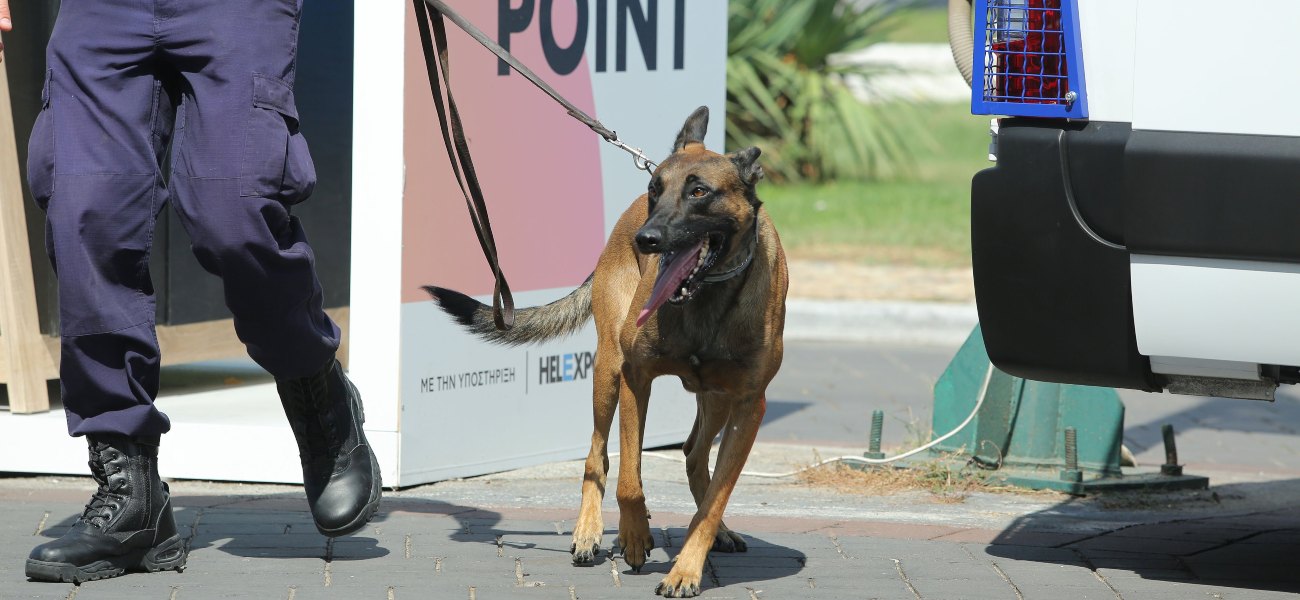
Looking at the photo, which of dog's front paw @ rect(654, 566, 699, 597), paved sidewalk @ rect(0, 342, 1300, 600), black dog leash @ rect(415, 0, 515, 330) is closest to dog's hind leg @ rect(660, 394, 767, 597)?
dog's front paw @ rect(654, 566, 699, 597)

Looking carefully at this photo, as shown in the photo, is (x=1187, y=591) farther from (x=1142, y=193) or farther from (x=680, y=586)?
(x=680, y=586)

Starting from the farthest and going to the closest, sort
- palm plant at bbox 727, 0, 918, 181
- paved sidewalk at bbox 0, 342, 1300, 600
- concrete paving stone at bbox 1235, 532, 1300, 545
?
1. palm plant at bbox 727, 0, 918, 181
2. concrete paving stone at bbox 1235, 532, 1300, 545
3. paved sidewalk at bbox 0, 342, 1300, 600

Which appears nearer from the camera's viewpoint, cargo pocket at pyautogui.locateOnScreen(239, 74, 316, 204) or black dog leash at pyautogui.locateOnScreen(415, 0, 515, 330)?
cargo pocket at pyautogui.locateOnScreen(239, 74, 316, 204)

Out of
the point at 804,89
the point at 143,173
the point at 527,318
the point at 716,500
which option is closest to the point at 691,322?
the point at 716,500

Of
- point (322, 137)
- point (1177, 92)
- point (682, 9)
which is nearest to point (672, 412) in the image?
point (682, 9)

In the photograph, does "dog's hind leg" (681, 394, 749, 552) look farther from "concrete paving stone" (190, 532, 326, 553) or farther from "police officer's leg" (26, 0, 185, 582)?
"police officer's leg" (26, 0, 185, 582)

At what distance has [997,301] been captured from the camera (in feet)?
A: 12.8

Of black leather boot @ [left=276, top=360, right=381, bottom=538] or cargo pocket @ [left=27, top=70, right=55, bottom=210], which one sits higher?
cargo pocket @ [left=27, top=70, right=55, bottom=210]

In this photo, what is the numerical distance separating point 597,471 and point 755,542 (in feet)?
1.91

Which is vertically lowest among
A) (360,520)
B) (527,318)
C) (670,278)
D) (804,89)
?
(360,520)

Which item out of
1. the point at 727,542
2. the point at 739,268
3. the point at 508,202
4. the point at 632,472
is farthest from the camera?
the point at 508,202

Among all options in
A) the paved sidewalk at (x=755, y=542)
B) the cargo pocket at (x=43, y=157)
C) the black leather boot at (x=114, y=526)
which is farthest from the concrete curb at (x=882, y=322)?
the cargo pocket at (x=43, y=157)

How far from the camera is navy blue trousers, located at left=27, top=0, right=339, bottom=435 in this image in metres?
3.63

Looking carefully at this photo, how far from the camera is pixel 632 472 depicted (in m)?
3.98
